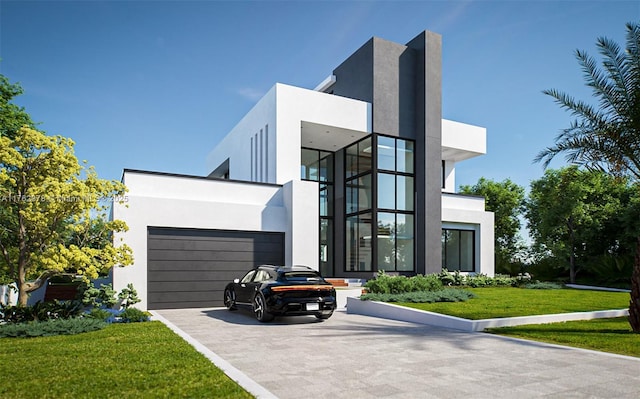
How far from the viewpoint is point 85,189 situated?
10.5 meters

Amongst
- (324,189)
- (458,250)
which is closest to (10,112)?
(324,189)

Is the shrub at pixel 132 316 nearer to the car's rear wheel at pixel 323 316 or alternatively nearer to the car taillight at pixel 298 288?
the car taillight at pixel 298 288

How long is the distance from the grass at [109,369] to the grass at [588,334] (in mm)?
6470

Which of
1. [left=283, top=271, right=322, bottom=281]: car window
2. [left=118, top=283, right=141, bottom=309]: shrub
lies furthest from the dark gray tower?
[left=118, top=283, right=141, bottom=309]: shrub

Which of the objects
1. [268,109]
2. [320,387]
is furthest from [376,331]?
[268,109]

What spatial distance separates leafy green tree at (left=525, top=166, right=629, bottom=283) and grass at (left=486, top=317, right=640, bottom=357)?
1990cm

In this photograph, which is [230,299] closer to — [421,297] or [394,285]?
[394,285]

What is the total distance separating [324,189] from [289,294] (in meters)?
13.3

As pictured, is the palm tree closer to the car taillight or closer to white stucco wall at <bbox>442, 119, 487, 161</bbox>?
the car taillight

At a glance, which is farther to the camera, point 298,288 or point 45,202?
point 298,288

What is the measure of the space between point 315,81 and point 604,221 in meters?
20.4

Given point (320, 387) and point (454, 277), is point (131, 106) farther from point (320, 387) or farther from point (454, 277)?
point (320, 387)

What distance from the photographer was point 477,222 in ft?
81.8

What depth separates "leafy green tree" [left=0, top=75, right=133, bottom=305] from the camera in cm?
991
